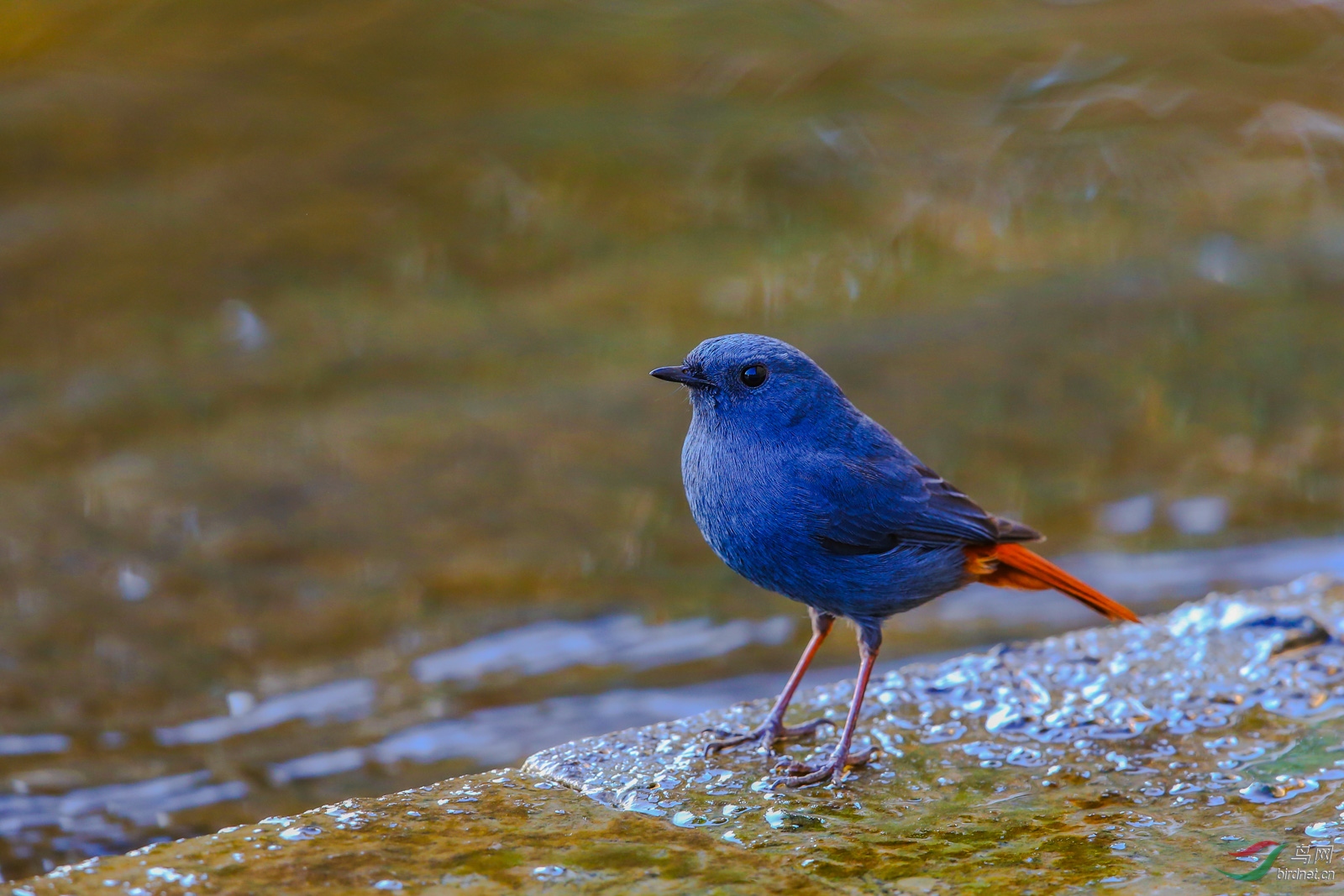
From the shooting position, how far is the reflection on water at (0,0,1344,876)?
651 cm

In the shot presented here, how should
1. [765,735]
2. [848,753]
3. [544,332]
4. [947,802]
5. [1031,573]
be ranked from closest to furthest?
1. [947,802]
2. [848,753]
3. [765,735]
4. [1031,573]
5. [544,332]

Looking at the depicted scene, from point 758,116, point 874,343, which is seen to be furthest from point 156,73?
point 874,343

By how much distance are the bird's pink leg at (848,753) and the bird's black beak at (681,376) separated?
87cm

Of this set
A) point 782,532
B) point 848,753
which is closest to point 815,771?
point 848,753

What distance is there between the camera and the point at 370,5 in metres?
10.8

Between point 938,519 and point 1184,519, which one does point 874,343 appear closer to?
point 1184,519

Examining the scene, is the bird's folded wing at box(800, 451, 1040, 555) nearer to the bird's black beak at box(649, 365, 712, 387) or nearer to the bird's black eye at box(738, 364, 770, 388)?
the bird's black eye at box(738, 364, 770, 388)

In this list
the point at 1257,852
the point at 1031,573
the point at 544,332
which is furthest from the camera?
the point at 544,332

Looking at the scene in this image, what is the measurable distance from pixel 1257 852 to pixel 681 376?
1.91m

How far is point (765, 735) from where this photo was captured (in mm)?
3992

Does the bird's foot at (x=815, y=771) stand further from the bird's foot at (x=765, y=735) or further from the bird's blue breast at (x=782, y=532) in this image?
the bird's blue breast at (x=782, y=532)

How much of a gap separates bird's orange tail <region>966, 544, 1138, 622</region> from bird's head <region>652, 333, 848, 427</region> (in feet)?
2.24

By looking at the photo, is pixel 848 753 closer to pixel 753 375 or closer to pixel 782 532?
pixel 782 532

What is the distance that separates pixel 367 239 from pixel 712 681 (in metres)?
5.00
